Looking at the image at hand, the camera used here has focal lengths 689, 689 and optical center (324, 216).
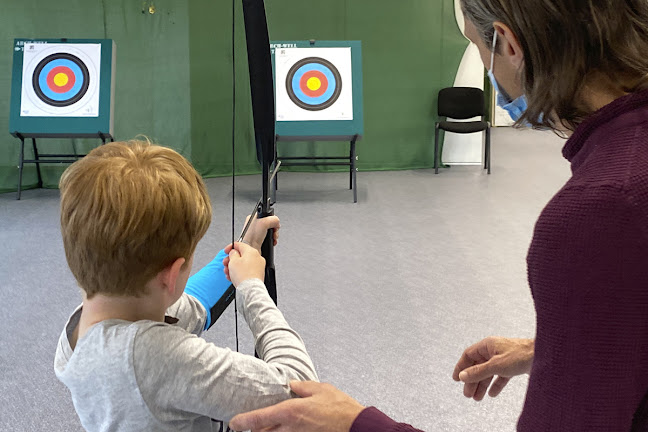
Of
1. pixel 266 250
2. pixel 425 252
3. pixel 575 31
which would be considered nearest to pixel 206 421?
pixel 266 250

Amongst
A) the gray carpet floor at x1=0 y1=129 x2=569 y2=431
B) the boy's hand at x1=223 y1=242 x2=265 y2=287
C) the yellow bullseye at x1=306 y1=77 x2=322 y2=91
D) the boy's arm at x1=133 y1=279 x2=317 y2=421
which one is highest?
the yellow bullseye at x1=306 y1=77 x2=322 y2=91

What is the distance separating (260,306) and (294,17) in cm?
480

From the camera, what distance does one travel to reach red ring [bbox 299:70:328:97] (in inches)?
183

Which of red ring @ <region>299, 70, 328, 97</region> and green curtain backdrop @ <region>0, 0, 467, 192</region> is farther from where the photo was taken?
green curtain backdrop @ <region>0, 0, 467, 192</region>

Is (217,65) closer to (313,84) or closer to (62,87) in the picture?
(313,84)

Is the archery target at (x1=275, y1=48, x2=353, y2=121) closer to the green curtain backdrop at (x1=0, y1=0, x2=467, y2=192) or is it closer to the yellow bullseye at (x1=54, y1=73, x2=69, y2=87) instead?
the green curtain backdrop at (x1=0, y1=0, x2=467, y2=192)

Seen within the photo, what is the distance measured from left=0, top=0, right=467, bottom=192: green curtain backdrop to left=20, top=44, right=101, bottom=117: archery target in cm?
29

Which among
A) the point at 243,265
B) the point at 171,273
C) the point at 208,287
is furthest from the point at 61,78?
the point at 171,273

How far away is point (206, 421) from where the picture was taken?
88 cm

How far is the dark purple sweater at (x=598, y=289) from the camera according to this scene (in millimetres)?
554

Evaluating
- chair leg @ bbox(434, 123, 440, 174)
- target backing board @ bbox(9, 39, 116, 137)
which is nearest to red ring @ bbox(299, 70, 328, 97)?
chair leg @ bbox(434, 123, 440, 174)

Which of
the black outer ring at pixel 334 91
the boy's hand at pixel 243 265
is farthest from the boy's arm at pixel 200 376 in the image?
the black outer ring at pixel 334 91

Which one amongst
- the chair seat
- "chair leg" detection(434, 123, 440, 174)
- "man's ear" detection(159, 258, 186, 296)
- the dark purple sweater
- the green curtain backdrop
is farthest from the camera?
"chair leg" detection(434, 123, 440, 174)

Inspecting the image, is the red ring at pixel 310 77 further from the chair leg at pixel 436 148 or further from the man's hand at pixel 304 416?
the man's hand at pixel 304 416
